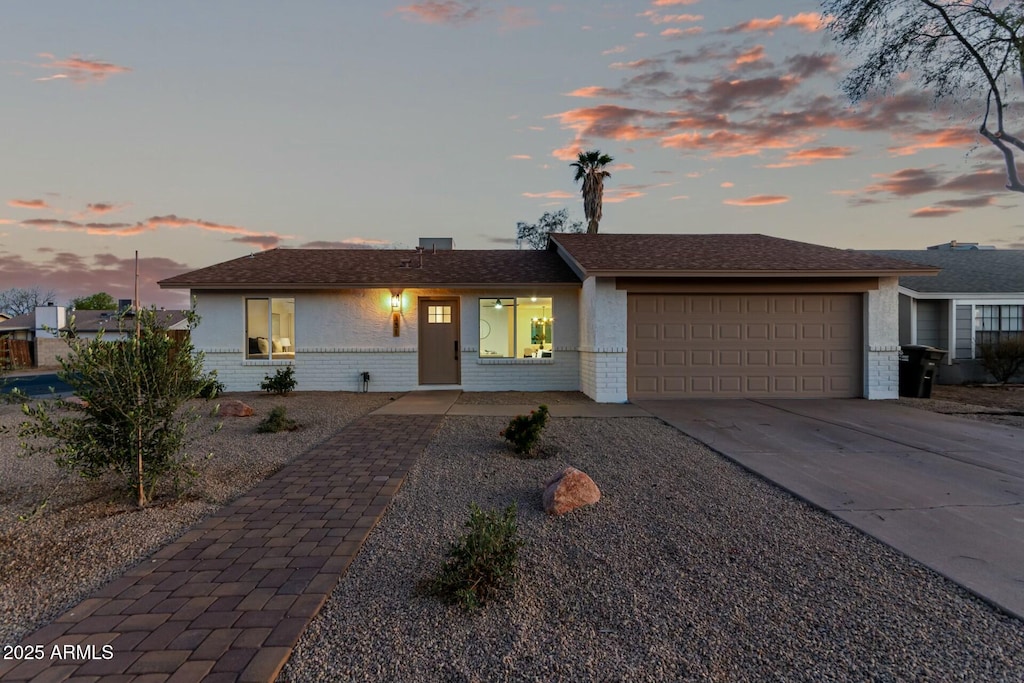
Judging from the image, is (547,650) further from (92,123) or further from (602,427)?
(92,123)

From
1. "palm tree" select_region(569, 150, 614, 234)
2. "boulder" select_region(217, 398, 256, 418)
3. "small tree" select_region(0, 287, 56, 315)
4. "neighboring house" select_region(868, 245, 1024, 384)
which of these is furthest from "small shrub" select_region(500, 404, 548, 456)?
"small tree" select_region(0, 287, 56, 315)

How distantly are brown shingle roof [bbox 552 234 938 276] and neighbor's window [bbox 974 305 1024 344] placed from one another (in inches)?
227

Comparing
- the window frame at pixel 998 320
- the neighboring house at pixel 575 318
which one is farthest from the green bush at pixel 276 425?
the window frame at pixel 998 320

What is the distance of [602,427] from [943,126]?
13.2m

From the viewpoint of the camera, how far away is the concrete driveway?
3.34 meters

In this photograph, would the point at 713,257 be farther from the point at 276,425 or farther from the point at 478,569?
the point at 478,569

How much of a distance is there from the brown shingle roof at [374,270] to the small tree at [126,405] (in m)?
7.59

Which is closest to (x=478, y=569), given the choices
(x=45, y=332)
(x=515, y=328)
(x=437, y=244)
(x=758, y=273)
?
(x=758, y=273)

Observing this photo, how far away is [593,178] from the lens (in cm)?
2397

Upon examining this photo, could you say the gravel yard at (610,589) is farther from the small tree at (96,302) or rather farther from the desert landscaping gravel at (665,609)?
the small tree at (96,302)

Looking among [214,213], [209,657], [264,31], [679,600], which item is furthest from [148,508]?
[214,213]

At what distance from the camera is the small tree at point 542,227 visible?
29.5m

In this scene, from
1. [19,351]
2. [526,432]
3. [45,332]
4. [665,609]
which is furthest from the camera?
[45,332]

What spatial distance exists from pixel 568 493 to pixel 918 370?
37.6 feet
